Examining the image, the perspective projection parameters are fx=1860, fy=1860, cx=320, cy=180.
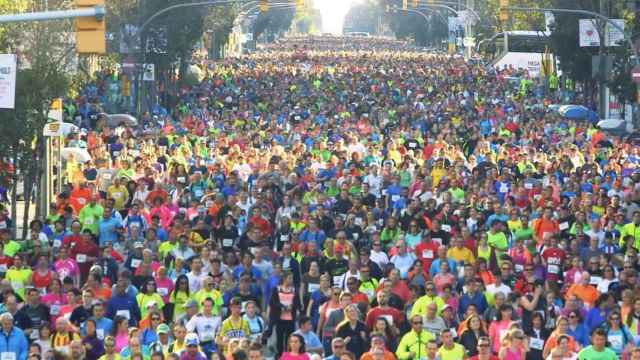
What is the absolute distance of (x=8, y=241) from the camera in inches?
830

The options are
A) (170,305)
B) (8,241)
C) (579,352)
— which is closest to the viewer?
(579,352)

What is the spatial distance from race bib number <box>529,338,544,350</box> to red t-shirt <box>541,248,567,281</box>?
144 inches

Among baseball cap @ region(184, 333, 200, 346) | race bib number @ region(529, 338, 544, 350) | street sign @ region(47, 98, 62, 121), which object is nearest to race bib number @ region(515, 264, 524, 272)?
race bib number @ region(529, 338, 544, 350)

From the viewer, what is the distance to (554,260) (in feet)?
65.7

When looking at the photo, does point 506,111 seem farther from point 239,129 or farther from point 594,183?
point 594,183

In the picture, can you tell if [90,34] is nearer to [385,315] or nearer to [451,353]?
Result: [385,315]

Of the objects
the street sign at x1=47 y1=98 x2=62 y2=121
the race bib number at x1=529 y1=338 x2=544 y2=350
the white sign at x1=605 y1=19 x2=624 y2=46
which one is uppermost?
the white sign at x1=605 y1=19 x2=624 y2=46

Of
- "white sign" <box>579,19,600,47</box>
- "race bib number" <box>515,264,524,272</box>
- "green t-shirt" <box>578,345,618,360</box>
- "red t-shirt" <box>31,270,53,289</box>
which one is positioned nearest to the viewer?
"green t-shirt" <box>578,345,618,360</box>

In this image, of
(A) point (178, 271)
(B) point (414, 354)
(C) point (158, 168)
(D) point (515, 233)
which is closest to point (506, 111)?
(C) point (158, 168)

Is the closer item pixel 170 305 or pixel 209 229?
pixel 170 305

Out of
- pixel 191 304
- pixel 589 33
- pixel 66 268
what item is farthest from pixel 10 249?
pixel 589 33

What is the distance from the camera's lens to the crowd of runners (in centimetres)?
1577

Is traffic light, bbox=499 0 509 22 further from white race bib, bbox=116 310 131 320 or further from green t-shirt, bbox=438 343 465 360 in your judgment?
green t-shirt, bbox=438 343 465 360

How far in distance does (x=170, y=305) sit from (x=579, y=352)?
4775mm
